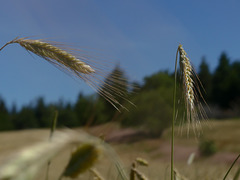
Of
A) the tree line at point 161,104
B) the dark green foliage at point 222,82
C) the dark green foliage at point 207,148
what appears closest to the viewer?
the dark green foliage at point 207,148

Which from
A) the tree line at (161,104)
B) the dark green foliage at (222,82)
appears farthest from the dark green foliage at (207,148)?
the dark green foliage at (222,82)

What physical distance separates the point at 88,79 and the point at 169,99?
2097 cm

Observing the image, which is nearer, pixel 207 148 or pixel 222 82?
pixel 207 148

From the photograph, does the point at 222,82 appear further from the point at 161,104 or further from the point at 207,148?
the point at 207,148

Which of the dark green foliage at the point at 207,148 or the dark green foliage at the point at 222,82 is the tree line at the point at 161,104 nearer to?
the dark green foliage at the point at 222,82

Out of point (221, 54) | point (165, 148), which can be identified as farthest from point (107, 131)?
point (221, 54)

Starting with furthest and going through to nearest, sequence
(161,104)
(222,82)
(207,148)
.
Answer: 1. (222,82)
2. (161,104)
3. (207,148)

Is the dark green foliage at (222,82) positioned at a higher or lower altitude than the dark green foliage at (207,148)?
higher

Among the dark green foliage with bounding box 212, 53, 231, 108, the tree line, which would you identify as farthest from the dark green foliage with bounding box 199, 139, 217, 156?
the dark green foliage with bounding box 212, 53, 231, 108

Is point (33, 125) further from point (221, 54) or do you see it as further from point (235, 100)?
point (221, 54)

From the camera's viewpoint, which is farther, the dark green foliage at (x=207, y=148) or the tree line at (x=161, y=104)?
the tree line at (x=161, y=104)

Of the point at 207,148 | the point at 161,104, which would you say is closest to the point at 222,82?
the point at 161,104

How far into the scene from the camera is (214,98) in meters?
38.4

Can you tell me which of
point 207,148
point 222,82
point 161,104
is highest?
point 222,82
